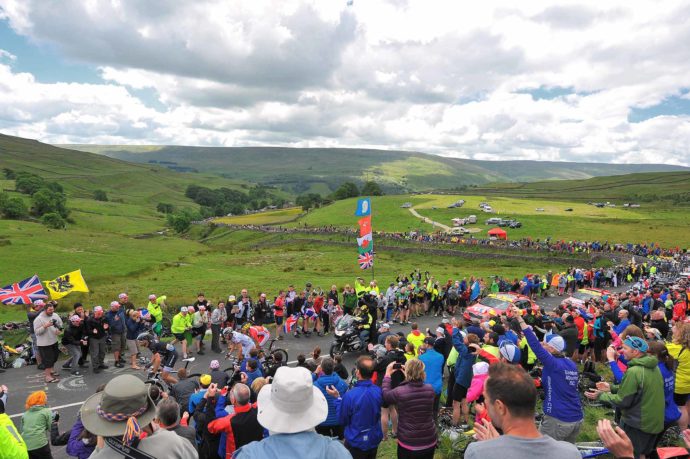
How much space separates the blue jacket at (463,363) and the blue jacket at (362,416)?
300 centimetres

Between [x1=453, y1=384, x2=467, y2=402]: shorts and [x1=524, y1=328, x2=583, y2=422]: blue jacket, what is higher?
[x1=524, y1=328, x2=583, y2=422]: blue jacket

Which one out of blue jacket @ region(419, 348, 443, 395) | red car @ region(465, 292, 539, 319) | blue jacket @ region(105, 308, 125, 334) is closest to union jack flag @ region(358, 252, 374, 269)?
red car @ region(465, 292, 539, 319)

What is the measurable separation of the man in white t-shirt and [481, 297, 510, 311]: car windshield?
701 inches

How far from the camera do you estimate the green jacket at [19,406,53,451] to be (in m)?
6.10

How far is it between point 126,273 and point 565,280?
38.0m

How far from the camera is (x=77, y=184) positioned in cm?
18300

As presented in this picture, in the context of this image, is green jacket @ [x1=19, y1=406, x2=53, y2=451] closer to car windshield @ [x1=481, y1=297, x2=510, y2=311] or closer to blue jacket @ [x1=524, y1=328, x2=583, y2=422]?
blue jacket @ [x1=524, y1=328, x2=583, y2=422]

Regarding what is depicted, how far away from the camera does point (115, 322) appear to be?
528 inches

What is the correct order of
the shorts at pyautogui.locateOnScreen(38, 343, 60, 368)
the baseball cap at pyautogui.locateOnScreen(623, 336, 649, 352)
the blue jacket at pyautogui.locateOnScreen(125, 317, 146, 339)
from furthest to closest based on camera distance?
the blue jacket at pyautogui.locateOnScreen(125, 317, 146, 339) < the shorts at pyautogui.locateOnScreen(38, 343, 60, 368) < the baseball cap at pyautogui.locateOnScreen(623, 336, 649, 352)

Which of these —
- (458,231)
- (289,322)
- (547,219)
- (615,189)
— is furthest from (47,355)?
(615,189)

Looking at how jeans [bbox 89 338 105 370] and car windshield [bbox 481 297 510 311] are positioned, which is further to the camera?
car windshield [bbox 481 297 510 311]

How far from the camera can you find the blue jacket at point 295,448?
9.64 ft

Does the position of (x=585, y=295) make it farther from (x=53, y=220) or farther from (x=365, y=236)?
(x=53, y=220)

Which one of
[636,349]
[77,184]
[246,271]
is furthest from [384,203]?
[77,184]
